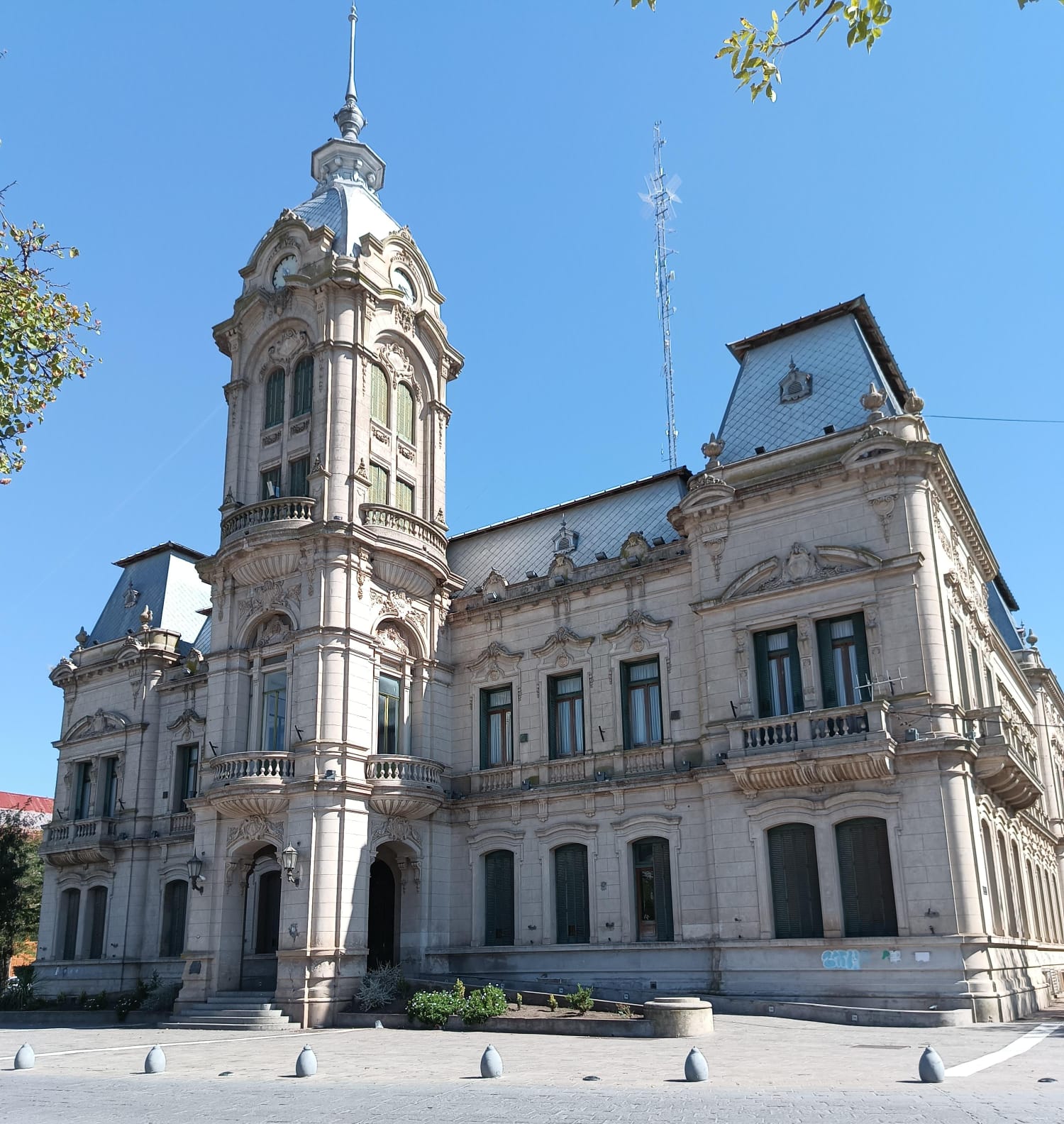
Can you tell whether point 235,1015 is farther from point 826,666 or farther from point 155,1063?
point 826,666

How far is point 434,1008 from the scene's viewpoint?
87.6 ft

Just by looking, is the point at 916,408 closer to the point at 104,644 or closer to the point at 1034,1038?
the point at 1034,1038

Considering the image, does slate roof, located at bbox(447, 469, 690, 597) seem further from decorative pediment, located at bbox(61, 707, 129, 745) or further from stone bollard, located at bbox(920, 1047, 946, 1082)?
stone bollard, located at bbox(920, 1047, 946, 1082)

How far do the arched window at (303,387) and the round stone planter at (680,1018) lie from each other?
23.3 metres

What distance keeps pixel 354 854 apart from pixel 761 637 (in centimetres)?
1359

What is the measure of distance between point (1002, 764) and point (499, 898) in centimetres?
1606

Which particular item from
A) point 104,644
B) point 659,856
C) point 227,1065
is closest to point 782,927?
point 659,856

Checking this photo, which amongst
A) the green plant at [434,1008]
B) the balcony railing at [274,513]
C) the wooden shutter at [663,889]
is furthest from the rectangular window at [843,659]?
the balcony railing at [274,513]

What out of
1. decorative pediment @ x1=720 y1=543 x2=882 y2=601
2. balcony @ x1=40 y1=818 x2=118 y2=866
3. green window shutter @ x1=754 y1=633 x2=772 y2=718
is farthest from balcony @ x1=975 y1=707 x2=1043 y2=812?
balcony @ x1=40 y1=818 x2=118 y2=866

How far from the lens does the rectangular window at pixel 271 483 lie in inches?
1469

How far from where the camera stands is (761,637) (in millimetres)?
30625

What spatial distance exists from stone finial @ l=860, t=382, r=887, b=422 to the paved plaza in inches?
622

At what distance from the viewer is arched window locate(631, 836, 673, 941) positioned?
30.9 m

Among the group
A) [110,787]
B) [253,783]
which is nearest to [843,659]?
[253,783]
